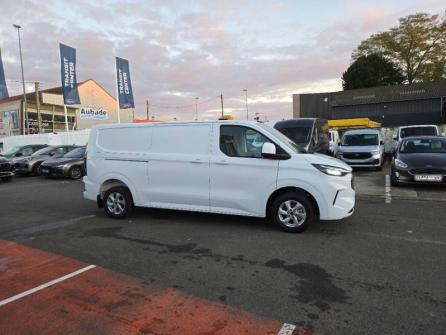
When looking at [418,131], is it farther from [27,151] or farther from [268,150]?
[27,151]

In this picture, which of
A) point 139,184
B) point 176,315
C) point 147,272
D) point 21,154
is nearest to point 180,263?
point 147,272

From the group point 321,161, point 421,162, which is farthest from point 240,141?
point 421,162

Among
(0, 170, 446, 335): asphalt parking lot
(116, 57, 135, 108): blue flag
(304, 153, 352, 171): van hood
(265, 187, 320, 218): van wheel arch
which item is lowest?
(0, 170, 446, 335): asphalt parking lot

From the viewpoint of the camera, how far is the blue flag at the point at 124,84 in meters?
24.8

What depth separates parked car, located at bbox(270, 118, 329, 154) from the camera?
1330 cm

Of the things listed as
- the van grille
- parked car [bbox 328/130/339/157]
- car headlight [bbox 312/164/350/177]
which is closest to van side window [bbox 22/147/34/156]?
parked car [bbox 328/130/339/157]

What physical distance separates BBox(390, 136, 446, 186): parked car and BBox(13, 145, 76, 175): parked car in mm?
14773

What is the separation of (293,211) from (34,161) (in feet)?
52.3

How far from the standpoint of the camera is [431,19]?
163 ft

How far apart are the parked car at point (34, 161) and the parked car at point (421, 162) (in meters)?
14.8

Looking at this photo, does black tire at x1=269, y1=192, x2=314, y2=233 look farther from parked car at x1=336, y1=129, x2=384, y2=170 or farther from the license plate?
parked car at x1=336, y1=129, x2=384, y2=170

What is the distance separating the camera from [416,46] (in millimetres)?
51250

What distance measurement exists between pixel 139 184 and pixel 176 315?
13.2 feet

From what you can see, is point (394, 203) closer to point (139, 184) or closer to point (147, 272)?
point (139, 184)
